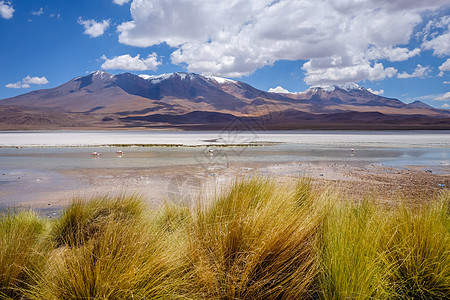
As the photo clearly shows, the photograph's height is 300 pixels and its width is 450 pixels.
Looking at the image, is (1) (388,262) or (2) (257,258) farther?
(1) (388,262)

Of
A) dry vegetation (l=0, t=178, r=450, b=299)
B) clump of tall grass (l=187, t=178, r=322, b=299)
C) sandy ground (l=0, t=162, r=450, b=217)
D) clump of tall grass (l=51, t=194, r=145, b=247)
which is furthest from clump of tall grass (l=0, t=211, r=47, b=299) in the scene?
sandy ground (l=0, t=162, r=450, b=217)

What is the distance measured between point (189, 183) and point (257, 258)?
20.8 feet

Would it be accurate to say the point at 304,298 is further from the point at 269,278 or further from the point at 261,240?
the point at 261,240

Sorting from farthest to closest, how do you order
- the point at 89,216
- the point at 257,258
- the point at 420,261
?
1. the point at 89,216
2. the point at 420,261
3. the point at 257,258

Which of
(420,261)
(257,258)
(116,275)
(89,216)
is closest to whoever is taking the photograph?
(116,275)

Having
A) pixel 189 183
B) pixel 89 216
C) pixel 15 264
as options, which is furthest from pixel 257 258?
pixel 189 183

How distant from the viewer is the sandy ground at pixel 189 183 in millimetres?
6438

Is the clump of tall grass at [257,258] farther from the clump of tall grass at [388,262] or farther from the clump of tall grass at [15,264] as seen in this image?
the clump of tall grass at [15,264]

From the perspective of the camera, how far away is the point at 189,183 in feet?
27.2

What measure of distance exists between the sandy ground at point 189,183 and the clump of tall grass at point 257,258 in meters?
3.47

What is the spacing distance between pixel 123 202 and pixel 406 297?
357 cm

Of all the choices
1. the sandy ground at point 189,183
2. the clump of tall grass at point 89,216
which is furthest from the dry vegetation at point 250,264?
the sandy ground at point 189,183

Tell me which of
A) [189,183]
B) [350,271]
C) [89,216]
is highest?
[350,271]

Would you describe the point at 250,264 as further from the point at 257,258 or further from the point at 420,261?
the point at 420,261
